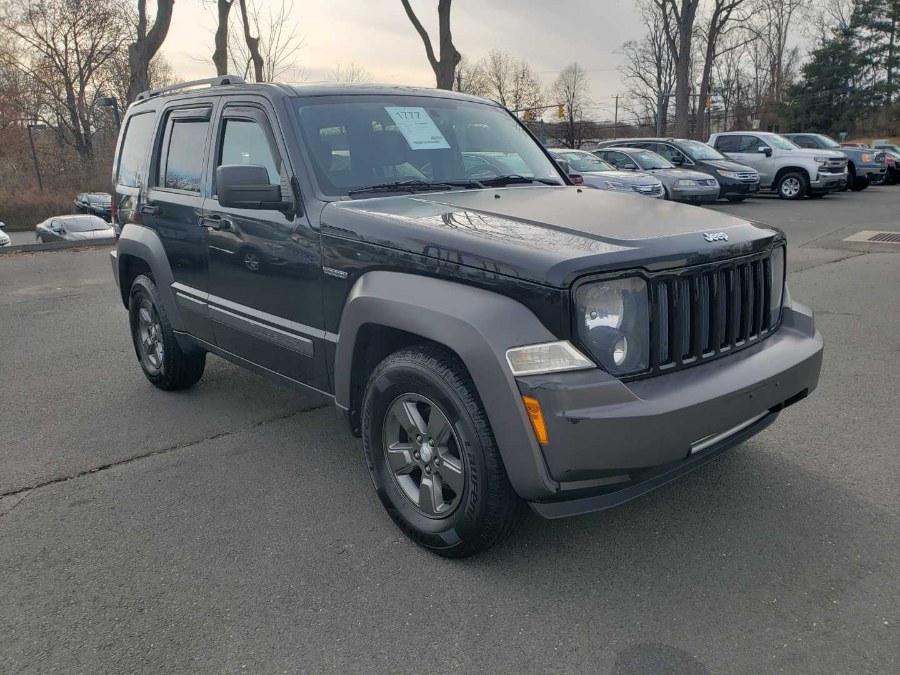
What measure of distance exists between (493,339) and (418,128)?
1.81 metres

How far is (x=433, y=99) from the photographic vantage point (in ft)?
13.7

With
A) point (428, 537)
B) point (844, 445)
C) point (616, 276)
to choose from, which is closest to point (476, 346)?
point (616, 276)

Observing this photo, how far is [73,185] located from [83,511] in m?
40.1

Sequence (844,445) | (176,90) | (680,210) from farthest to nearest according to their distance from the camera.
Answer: (176,90)
(844,445)
(680,210)

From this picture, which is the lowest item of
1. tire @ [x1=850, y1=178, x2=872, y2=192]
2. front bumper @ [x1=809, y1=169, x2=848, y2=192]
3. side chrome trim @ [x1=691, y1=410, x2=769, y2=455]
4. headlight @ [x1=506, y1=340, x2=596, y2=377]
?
tire @ [x1=850, y1=178, x2=872, y2=192]

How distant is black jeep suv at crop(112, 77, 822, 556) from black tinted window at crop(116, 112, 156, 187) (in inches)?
24.6

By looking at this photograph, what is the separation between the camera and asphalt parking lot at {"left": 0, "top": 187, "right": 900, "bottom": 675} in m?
2.43

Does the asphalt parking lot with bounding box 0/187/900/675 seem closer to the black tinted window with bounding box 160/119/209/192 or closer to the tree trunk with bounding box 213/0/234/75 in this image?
the black tinted window with bounding box 160/119/209/192

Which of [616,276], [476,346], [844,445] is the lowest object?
[844,445]

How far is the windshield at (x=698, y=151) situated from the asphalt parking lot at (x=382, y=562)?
51.0 feet

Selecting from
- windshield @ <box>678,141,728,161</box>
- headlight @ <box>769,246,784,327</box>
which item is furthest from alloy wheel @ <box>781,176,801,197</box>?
headlight @ <box>769,246,784,327</box>

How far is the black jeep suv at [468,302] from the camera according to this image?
8.11 feet

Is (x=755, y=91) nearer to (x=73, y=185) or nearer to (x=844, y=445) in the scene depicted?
(x=73, y=185)

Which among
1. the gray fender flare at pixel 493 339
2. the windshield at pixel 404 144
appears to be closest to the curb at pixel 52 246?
the windshield at pixel 404 144
